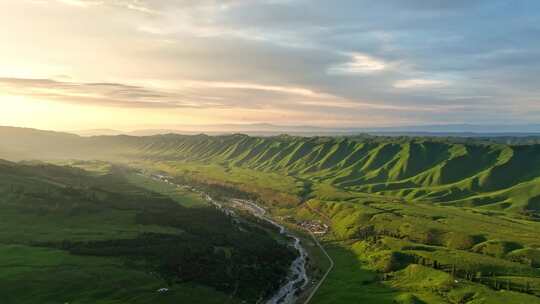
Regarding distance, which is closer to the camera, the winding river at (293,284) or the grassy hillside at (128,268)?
the grassy hillside at (128,268)

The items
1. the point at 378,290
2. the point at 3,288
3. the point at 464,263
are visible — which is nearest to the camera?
the point at 3,288

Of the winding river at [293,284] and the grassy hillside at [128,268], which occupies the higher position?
the grassy hillside at [128,268]

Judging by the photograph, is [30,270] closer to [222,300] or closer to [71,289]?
[71,289]

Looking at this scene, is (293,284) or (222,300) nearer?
(222,300)

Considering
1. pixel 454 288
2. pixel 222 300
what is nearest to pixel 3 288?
pixel 222 300

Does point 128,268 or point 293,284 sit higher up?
point 128,268

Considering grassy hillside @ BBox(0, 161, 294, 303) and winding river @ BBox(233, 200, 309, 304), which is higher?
grassy hillside @ BBox(0, 161, 294, 303)

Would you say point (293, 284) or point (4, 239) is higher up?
point (4, 239)

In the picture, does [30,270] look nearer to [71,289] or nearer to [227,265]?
[71,289]

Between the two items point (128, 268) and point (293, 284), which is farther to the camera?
point (293, 284)

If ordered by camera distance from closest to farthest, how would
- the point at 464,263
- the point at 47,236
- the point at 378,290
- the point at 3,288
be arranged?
the point at 3,288, the point at 378,290, the point at 464,263, the point at 47,236

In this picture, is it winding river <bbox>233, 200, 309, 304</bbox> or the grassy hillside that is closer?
the grassy hillside
